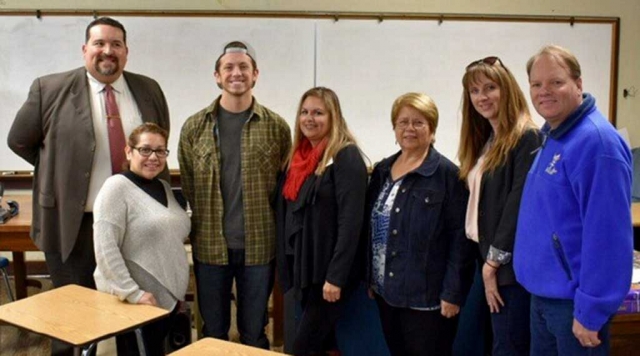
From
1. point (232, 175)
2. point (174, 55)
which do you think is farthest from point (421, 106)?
point (174, 55)

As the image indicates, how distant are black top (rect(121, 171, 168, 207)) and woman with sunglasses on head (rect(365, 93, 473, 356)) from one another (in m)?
0.84

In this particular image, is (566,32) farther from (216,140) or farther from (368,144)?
(216,140)

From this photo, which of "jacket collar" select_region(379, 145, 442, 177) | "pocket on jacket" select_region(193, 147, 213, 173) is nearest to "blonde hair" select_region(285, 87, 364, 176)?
"jacket collar" select_region(379, 145, 442, 177)

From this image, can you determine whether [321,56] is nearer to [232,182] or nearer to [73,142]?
[232,182]

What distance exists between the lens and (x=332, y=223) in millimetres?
2301

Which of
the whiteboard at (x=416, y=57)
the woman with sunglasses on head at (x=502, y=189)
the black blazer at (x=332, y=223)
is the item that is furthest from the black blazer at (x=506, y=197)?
the whiteboard at (x=416, y=57)

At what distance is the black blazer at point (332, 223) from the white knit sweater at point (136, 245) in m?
0.45

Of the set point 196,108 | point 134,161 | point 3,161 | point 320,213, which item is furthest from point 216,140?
point 3,161

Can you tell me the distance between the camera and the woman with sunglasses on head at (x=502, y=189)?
1928 millimetres

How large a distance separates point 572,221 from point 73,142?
1849 mm

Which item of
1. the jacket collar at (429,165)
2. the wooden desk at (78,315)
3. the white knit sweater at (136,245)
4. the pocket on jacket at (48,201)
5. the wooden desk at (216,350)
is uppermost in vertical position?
the jacket collar at (429,165)

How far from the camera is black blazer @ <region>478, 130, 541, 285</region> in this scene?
1911 millimetres

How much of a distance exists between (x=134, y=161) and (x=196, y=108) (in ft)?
7.18

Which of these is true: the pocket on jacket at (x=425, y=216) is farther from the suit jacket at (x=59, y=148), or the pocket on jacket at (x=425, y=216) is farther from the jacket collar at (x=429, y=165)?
the suit jacket at (x=59, y=148)
